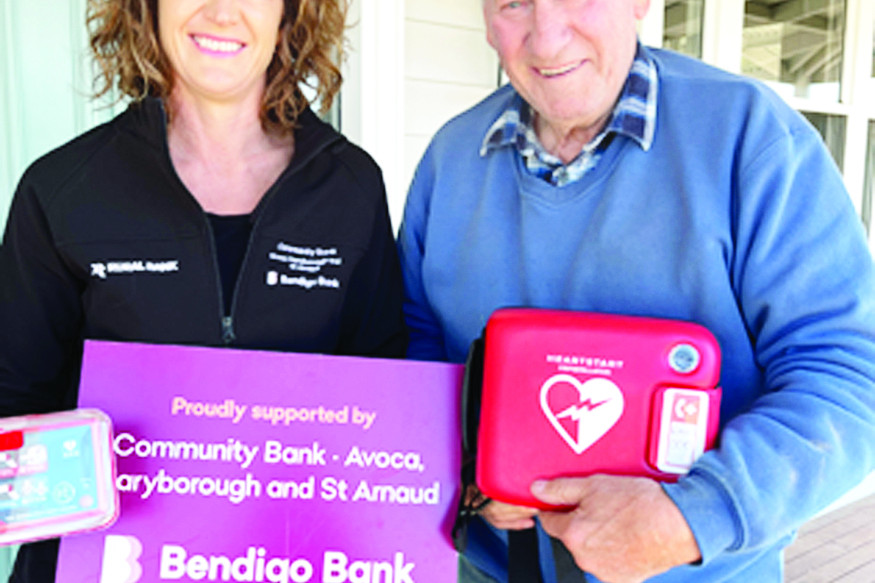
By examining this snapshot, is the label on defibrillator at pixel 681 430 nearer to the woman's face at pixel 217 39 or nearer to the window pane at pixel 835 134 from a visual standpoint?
the woman's face at pixel 217 39

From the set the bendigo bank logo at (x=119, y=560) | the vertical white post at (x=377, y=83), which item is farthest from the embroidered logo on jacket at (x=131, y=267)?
the vertical white post at (x=377, y=83)

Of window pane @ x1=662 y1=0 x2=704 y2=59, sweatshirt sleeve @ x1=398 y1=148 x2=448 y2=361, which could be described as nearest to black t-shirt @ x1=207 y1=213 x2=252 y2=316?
sweatshirt sleeve @ x1=398 y1=148 x2=448 y2=361

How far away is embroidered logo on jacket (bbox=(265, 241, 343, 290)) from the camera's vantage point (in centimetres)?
122

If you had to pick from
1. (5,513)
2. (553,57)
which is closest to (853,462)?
(553,57)

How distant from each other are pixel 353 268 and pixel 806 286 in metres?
0.74

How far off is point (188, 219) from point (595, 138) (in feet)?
2.28

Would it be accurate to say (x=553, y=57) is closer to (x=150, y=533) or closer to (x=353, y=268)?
(x=353, y=268)

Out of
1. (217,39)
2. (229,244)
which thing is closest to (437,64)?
(217,39)

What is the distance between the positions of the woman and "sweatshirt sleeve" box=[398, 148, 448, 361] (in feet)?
0.35

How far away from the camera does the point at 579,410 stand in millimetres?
985

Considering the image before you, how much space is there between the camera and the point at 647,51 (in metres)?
1.25

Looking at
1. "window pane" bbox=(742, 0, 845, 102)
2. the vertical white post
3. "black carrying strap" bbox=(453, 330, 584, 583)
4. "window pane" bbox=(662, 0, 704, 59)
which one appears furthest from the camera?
"window pane" bbox=(742, 0, 845, 102)

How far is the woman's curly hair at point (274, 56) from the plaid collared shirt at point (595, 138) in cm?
37

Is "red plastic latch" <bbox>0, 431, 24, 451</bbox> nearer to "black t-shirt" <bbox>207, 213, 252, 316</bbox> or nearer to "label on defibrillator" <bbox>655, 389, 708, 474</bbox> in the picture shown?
"black t-shirt" <bbox>207, 213, 252, 316</bbox>
